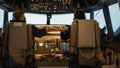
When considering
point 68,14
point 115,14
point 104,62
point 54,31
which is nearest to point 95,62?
point 104,62

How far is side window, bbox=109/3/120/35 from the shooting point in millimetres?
6855

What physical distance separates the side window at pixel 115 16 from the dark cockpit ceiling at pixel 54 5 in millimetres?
198

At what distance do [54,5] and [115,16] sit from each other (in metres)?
1.51

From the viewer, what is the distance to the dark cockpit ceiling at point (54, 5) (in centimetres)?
737

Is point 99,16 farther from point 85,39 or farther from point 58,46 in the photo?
point 85,39

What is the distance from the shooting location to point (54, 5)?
24.3ft

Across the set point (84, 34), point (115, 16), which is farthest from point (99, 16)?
point (84, 34)

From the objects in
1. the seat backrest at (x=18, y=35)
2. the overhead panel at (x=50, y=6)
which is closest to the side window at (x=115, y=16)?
the overhead panel at (x=50, y=6)

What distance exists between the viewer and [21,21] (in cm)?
429

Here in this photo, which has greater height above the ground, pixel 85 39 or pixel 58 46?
pixel 85 39

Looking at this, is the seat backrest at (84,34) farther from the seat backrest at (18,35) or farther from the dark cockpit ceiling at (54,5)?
the dark cockpit ceiling at (54,5)

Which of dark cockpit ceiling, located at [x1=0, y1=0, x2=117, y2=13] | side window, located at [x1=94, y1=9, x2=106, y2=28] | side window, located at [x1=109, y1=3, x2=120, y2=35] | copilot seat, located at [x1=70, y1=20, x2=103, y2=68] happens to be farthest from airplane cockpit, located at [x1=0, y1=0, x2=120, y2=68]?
dark cockpit ceiling, located at [x1=0, y1=0, x2=117, y2=13]

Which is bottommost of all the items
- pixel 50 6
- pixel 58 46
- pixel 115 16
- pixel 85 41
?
pixel 58 46

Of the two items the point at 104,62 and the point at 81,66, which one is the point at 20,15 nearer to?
the point at 81,66
